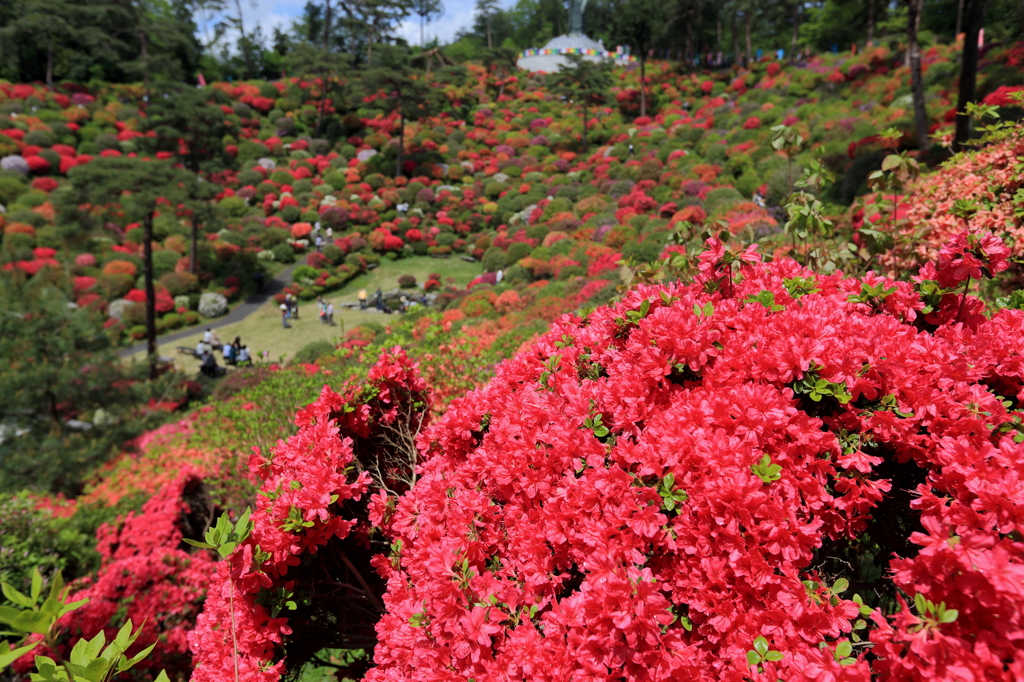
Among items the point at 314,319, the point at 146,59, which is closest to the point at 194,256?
the point at 314,319

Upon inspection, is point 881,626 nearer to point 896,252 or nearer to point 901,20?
point 896,252

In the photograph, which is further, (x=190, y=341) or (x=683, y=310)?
(x=190, y=341)

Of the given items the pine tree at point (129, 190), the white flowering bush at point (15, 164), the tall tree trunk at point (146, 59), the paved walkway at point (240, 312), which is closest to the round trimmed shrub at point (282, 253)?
the paved walkway at point (240, 312)

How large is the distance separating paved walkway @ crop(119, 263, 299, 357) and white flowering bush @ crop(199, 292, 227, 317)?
28 centimetres

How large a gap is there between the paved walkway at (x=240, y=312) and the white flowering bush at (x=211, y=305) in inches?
11.1

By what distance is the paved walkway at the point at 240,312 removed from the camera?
17.7 m

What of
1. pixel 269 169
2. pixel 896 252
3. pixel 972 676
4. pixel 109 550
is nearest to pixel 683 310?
pixel 972 676

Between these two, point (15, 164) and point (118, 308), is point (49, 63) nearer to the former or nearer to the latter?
point (15, 164)

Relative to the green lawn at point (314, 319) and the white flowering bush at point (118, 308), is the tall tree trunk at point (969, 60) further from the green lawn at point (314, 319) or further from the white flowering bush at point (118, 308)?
the white flowering bush at point (118, 308)

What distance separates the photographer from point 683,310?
228 cm

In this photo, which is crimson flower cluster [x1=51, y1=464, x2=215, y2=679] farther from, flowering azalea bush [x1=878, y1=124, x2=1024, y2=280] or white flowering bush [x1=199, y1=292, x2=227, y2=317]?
white flowering bush [x1=199, y1=292, x2=227, y2=317]

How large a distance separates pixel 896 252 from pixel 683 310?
12.4ft

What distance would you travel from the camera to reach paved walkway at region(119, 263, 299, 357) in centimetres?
1769

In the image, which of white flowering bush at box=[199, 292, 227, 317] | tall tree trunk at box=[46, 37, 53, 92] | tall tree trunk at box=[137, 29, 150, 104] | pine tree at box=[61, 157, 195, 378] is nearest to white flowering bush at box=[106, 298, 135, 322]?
white flowering bush at box=[199, 292, 227, 317]
